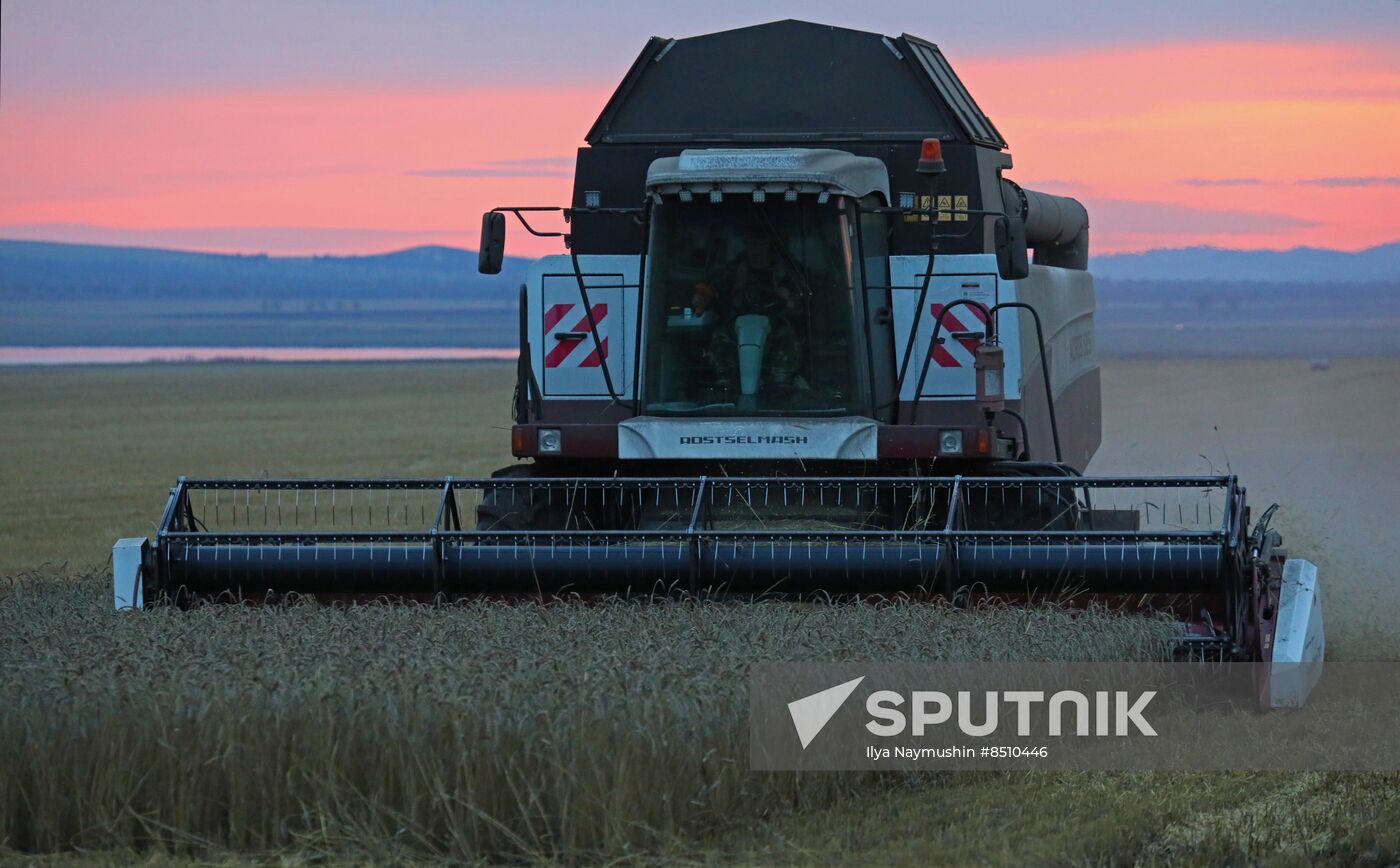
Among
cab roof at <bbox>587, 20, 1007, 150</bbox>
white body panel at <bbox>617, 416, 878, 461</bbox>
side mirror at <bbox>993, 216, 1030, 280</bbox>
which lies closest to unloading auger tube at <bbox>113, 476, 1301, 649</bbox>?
white body panel at <bbox>617, 416, 878, 461</bbox>

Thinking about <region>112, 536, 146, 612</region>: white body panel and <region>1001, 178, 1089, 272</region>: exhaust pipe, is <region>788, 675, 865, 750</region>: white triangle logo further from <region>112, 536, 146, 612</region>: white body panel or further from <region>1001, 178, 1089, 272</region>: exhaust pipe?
<region>1001, 178, 1089, 272</region>: exhaust pipe

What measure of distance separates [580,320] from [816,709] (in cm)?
389

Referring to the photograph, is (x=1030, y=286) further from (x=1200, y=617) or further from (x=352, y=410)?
(x=352, y=410)

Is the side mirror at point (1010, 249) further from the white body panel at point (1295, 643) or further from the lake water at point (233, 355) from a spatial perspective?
the lake water at point (233, 355)

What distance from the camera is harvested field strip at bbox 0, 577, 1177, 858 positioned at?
4992 millimetres

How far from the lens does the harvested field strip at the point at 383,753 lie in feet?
16.4

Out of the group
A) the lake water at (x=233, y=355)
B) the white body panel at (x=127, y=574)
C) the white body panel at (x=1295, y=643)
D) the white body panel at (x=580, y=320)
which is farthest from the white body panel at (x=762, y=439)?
the lake water at (x=233, y=355)

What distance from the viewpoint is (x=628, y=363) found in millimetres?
9125

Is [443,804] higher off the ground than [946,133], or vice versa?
[946,133]

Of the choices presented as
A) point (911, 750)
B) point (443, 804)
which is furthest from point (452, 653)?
point (911, 750)

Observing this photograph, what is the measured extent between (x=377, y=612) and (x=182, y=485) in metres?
1.30

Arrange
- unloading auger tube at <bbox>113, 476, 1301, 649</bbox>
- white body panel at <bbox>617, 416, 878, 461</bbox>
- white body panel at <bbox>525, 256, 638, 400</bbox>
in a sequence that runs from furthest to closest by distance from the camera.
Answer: white body panel at <bbox>525, 256, 638, 400</bbox> < white body panel at <bbox>617, 416, 878, 461</bbox> < unloading auger tube at <bbox>113, 476, 1301, 649</bbox>

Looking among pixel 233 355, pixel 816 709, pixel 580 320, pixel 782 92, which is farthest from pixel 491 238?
pixel 233 355

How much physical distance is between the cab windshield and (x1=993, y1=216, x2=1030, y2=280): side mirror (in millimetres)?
635
